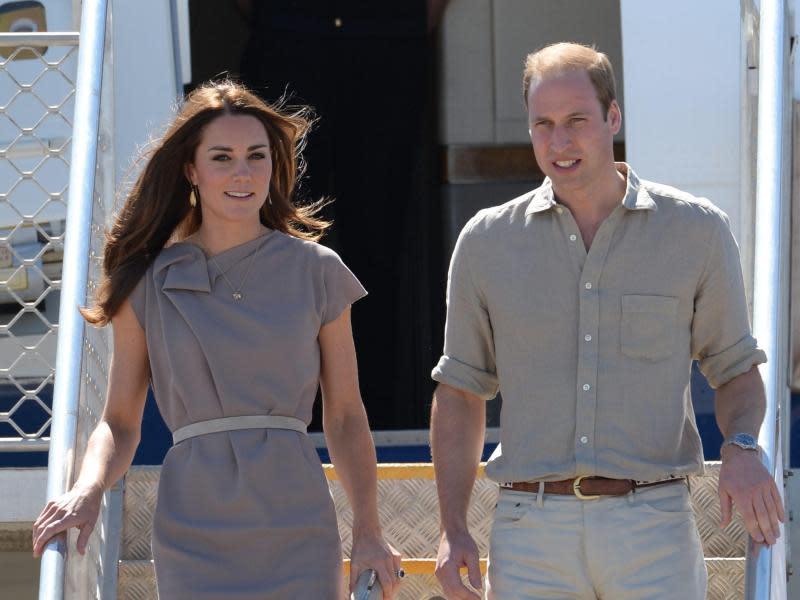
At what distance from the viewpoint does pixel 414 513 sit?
12.3 ft

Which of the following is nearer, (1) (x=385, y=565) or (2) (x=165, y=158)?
(1) (x=385, y=565)

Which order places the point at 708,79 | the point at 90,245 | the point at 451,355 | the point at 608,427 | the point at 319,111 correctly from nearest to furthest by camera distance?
the point at 608,427
the point at 451,355
the point at 90,245
the point at 708,79
the point at 319,111

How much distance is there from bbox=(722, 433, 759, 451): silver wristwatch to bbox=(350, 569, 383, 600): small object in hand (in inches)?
25.8

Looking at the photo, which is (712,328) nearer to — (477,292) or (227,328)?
(477,292)

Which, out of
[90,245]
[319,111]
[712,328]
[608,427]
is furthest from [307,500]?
[319,111]

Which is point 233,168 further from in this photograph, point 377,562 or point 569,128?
point 377,562

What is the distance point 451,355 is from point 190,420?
0.50 meters

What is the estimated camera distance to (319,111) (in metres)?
6.50

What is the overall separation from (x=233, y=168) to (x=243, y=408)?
44 cm

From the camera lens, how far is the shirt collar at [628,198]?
2.69 m

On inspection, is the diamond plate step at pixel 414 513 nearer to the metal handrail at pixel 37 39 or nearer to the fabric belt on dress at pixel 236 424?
the fabric belt on dress at pixel 236 424

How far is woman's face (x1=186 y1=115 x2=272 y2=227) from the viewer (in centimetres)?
275

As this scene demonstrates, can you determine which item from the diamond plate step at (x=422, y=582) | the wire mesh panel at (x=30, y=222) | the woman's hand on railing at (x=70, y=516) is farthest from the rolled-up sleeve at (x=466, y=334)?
the wire mesh panel at (x=30, y=222)

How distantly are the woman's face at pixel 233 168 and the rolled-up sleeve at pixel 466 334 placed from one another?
1.28ft
